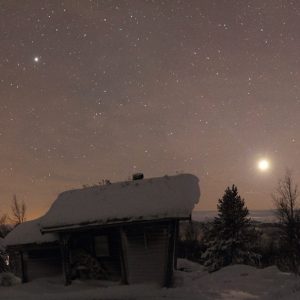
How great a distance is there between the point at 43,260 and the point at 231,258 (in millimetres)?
17206

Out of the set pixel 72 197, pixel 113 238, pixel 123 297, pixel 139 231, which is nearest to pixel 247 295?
pixel 123 297

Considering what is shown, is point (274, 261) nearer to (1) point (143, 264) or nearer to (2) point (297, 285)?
(1) point (143, 264)

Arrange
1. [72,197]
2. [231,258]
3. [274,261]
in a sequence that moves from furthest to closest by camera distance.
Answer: [274,261] < [231,258] < [72,197]

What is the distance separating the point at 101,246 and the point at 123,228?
2.38m

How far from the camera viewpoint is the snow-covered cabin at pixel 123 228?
63.2 ft

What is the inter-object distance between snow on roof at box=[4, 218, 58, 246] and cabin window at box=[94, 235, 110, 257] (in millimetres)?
2462

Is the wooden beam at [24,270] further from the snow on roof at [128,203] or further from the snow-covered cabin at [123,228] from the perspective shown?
the snow on roof at [128,203]

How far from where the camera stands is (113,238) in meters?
21.2

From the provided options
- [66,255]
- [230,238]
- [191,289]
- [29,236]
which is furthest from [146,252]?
[230,238]

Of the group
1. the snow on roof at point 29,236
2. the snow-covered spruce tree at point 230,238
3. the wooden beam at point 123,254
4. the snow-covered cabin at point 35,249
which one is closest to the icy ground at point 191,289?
the wooden beam at point 123,254

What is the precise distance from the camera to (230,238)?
3538 cm

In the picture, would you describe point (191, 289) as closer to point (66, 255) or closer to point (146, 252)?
point (146, 252)

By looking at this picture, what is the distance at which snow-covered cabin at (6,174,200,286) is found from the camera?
63.2 feet

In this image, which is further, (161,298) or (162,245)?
(162,245)
